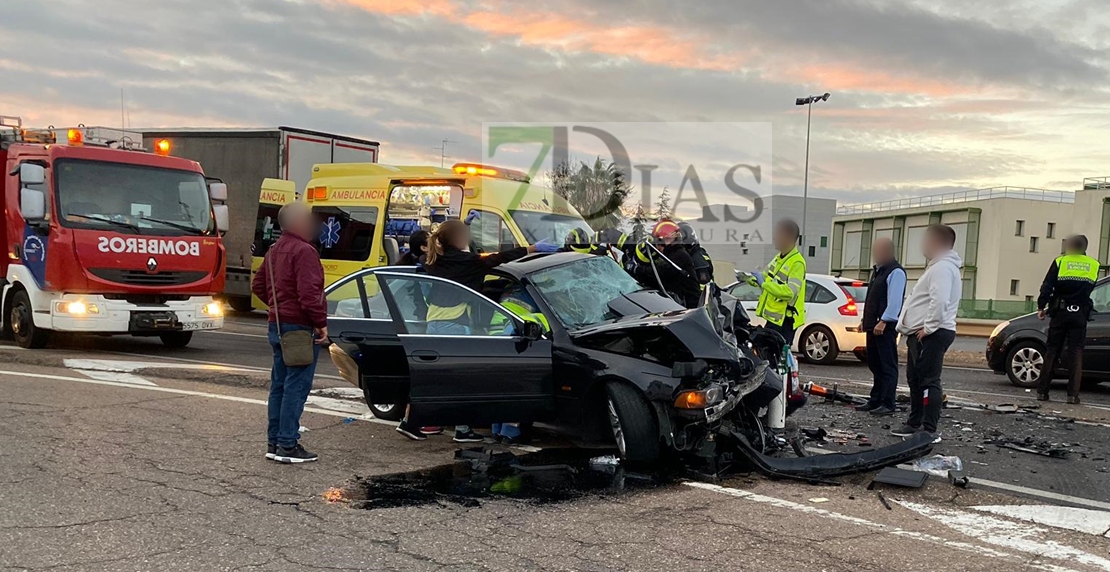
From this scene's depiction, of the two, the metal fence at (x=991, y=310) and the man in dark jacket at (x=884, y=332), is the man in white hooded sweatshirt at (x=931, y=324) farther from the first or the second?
the metal fence at (x=991, y=310)

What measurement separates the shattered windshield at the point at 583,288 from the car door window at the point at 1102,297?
681 centimetres

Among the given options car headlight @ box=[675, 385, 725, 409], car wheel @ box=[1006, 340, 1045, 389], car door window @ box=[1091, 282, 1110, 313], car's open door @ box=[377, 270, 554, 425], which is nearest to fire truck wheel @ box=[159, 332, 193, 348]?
car's open door @ box=[377, 270, 554, 425]

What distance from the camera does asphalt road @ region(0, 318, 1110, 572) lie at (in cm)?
398

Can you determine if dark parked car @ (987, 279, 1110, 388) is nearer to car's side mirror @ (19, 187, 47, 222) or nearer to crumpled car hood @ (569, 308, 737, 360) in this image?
crumpled car hood @ (569, 308, 737, 360)

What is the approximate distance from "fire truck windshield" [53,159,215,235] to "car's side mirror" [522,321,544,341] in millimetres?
7164

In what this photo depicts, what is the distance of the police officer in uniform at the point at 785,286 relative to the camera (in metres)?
7.71

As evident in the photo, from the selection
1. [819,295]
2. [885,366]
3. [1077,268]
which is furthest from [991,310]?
[885,366]

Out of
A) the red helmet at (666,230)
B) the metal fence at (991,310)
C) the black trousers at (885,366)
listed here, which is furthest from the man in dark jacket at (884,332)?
the metal fence at (991,310)

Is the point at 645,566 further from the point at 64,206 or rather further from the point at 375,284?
the point at 64,206

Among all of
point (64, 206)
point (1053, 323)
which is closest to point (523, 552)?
point (1053, 323)

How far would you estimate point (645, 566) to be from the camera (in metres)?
3.89

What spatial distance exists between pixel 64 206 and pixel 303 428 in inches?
226

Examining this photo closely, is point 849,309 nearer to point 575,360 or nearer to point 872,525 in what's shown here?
point 575,360

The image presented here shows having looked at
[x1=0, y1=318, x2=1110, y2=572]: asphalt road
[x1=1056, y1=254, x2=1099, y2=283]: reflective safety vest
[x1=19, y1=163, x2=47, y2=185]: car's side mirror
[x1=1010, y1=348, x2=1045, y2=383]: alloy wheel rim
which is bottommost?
[x1=0, y1=318, x2=1110, y2=572]: asphalt road
